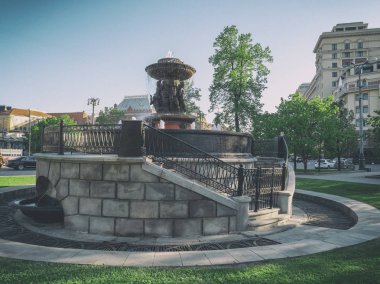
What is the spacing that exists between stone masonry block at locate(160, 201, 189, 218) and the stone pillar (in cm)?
147

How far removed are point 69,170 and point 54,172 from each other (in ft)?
2.72

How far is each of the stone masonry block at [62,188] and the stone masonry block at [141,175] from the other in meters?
2.27

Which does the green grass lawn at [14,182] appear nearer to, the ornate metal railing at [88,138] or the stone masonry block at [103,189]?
the ornate metal railing at [88,138]

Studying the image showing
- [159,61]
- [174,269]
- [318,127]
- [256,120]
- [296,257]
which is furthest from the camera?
[256,120]

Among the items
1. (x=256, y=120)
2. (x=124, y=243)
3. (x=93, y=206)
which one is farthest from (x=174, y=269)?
(x=256, y=120)

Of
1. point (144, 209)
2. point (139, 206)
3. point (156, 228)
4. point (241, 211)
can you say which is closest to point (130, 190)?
point (139, 206)

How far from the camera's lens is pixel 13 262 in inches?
203

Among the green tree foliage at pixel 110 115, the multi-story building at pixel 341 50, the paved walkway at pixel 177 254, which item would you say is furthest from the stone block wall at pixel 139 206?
the multi-story building at pixel 341 50

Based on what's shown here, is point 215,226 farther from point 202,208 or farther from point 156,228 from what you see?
point 156,228

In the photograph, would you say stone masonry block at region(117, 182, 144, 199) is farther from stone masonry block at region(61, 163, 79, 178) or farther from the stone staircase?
the stone staircase

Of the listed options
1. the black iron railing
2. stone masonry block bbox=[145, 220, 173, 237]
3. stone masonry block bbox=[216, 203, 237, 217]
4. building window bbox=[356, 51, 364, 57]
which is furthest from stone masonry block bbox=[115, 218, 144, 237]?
building window bbox=[356, 51, 364, 57]

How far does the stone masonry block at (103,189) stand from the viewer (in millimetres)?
7496

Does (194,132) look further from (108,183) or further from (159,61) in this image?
(159,61)

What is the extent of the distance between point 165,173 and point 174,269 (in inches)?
109
